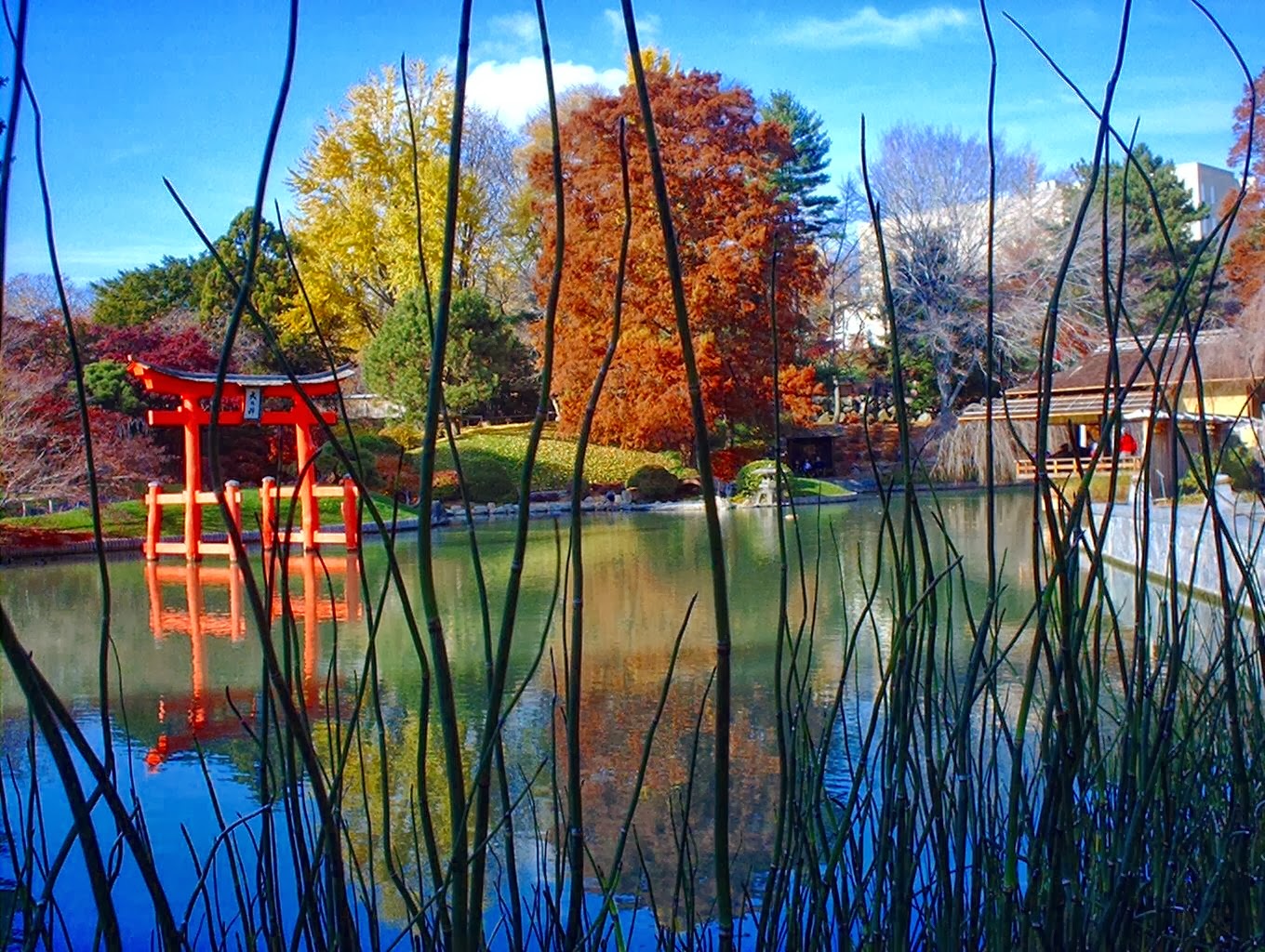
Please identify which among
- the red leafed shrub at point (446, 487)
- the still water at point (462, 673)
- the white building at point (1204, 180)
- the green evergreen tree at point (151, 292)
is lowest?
the still water at point (462, 673)

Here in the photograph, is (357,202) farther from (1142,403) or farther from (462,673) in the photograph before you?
(462,673)

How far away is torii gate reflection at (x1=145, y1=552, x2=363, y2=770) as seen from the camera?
2.85 m

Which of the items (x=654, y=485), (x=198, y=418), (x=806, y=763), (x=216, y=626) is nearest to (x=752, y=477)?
(x=654, y=485)

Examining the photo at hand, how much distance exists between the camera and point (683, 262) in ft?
43.6

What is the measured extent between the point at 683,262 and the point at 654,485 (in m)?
2.36

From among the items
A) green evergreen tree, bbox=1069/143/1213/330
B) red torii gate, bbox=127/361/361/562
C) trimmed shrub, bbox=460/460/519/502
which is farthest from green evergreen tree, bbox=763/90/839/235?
red torii gate, bbox=127/361/361/562

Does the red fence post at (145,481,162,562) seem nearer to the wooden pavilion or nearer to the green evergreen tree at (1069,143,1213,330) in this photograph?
the wooden pavilion

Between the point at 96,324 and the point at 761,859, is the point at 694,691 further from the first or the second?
the point at 96,324

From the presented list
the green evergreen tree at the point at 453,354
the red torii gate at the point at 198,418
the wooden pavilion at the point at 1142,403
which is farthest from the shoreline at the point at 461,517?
the green evergreen tree at the point at 453,354

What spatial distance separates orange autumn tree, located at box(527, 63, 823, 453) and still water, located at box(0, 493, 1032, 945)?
18.6ft

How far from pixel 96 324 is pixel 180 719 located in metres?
10.6

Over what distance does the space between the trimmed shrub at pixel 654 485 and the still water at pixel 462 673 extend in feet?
15.8

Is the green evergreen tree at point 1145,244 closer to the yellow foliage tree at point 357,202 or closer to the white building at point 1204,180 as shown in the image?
the white building at point 1204,180

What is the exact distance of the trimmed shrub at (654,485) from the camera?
1277cm
